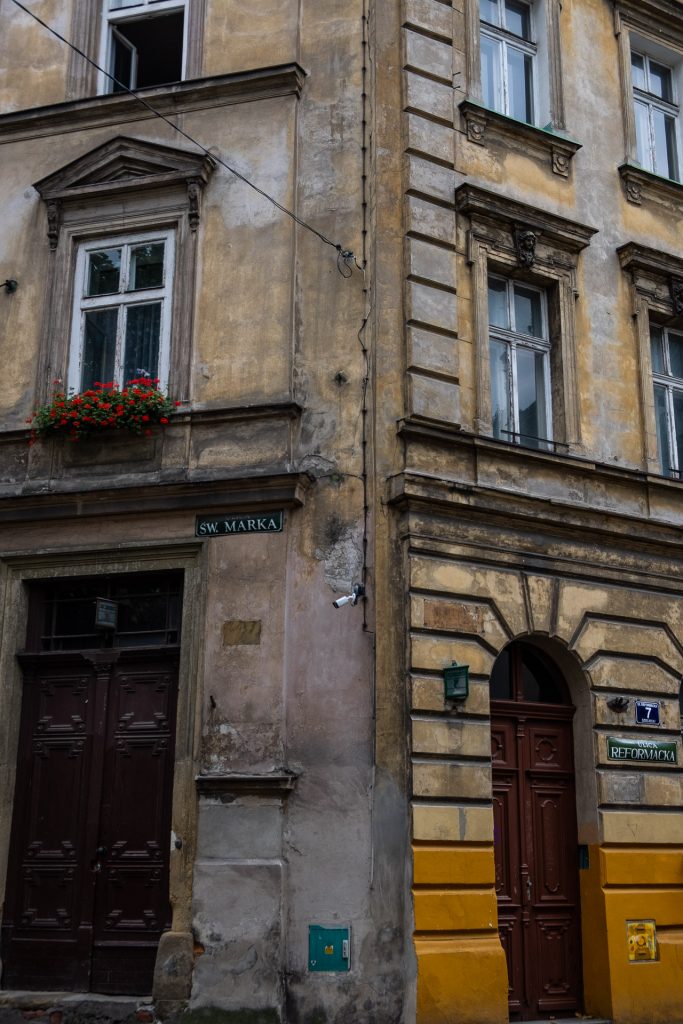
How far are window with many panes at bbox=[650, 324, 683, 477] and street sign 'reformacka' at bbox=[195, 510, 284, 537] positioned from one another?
186 inches

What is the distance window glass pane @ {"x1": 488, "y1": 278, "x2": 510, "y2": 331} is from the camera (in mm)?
12094

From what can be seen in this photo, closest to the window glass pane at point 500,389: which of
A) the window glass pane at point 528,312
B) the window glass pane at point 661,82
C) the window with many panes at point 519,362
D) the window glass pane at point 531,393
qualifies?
the window with many panes at point 519,362

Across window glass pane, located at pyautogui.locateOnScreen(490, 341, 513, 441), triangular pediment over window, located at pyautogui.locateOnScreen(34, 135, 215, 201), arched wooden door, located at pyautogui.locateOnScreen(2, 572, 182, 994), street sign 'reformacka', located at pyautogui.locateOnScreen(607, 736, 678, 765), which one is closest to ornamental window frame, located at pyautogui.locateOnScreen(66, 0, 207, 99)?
triangular pediment over window, located at pyautogui.locateOnScreen(34, 135, 215, 201)

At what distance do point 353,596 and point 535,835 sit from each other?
298 centimetres

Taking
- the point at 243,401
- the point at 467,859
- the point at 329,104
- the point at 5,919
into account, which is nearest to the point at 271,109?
the point at 329,104

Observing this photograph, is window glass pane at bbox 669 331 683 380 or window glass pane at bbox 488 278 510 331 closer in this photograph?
window glass pane at bbox 488 278 510 331

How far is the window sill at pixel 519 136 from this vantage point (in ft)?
39.4

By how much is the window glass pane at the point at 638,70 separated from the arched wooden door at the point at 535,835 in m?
7.32

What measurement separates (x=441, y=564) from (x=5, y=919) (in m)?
5.18

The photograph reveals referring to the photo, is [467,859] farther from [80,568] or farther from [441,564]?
[80,568]

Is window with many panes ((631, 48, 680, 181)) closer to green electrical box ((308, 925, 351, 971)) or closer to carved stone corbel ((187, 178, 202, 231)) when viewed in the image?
carved stone corbel ((187, 178, 202, 231))

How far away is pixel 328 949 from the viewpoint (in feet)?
31.2

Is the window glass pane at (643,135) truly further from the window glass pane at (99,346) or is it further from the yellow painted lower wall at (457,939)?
the yellow painted lower wall at (457,939)

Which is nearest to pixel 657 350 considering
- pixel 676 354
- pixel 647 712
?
pixel 676 354
